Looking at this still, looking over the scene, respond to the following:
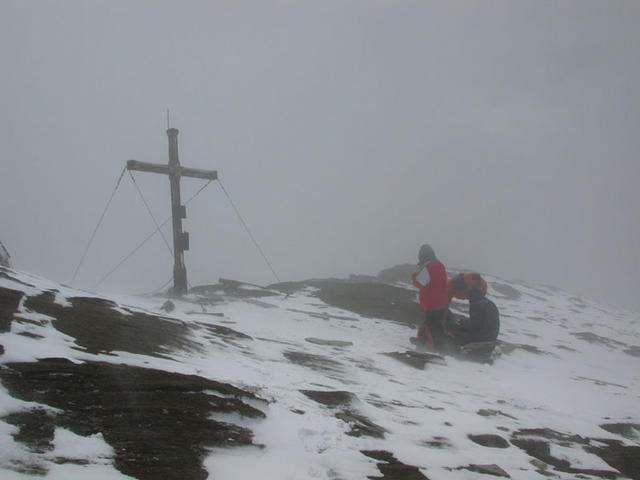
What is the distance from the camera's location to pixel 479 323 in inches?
406

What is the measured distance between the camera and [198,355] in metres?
5.93

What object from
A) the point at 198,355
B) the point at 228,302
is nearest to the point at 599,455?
the point at 198,355

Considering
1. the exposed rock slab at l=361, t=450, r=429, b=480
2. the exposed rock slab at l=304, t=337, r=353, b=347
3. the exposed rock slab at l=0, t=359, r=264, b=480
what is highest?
the exposed rock slab at l=0, t=359, r=264, b=480

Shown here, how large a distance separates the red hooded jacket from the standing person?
63cm

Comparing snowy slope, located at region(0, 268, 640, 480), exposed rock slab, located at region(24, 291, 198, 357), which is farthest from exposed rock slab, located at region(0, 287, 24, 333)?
exposed rock slab, located at region(24, 291, 198, 357)

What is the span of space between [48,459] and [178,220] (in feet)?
42.2

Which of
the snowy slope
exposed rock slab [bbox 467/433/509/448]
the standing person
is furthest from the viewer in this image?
the standing person

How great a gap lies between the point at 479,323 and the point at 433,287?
4.21 feet

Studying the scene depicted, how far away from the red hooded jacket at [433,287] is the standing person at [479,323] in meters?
0.63

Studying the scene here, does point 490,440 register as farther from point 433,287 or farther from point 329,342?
point 433,287

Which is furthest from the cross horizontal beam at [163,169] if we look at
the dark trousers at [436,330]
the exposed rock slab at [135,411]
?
the exposed rock slab at [135,411]

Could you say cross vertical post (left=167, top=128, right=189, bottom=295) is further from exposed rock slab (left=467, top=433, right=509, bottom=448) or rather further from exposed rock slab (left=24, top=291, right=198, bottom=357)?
exposed rock slab (left=467, top=433, right=509, bottom=448)

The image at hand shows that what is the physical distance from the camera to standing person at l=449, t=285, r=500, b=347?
10273 mm

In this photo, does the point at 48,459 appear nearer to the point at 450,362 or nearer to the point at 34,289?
the point at 34,289
